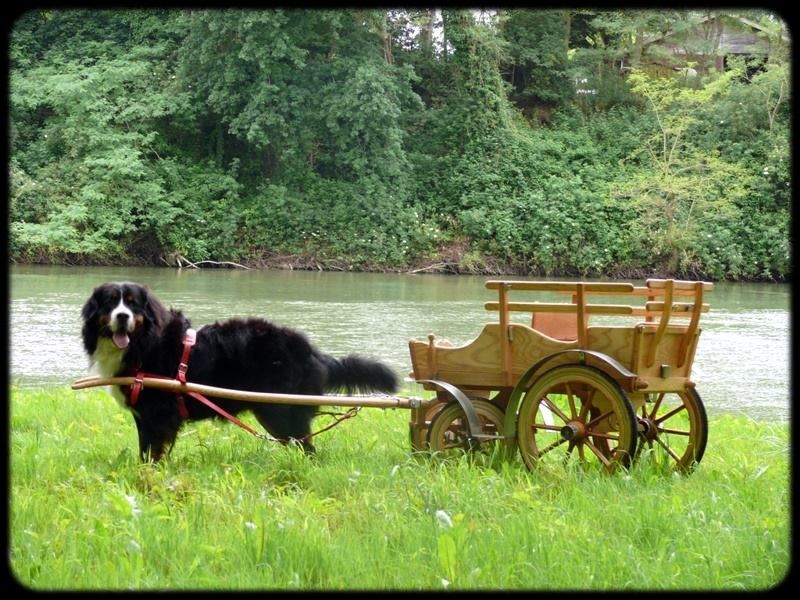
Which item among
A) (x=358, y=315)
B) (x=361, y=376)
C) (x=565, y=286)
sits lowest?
(x=358, y=315)

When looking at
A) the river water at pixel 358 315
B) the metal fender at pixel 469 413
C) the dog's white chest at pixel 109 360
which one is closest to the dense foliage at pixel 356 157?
the river water at pixel 358 315

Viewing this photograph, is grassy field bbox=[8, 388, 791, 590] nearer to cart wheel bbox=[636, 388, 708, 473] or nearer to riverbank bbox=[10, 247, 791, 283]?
cart wheel bbox=[636, 388, 708, 473]

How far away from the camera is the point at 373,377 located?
16.7ft

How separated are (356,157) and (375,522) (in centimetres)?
2578

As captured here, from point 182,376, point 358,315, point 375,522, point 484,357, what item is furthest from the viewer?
point 358,315

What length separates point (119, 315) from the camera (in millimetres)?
4617

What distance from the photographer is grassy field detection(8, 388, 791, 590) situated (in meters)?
3.01

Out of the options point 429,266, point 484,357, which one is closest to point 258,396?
point 484,357

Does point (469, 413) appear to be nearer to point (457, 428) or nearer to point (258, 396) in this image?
point (457, 428)

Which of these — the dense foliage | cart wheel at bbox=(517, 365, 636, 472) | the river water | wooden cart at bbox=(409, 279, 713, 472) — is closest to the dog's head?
wooden cart at bbox=(409, 279, 713, 472)

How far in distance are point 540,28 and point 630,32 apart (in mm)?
3232

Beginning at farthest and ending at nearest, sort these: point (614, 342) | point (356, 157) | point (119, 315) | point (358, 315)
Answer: point (356, 157)
point (358, 315)
point (119, 315)
point (614, 342)

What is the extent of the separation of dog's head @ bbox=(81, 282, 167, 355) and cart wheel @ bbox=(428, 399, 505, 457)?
4.95 feet

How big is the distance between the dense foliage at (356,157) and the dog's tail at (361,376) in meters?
21.7
